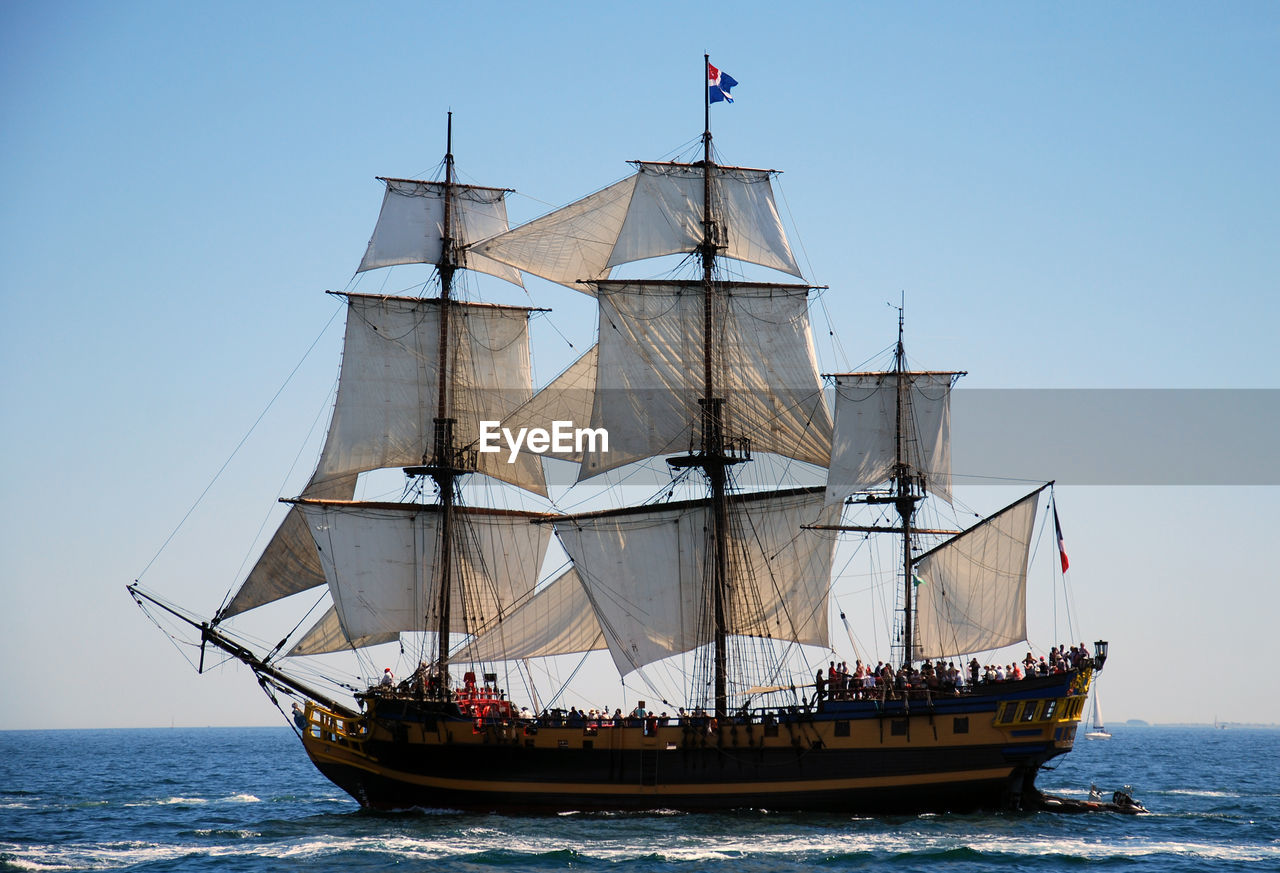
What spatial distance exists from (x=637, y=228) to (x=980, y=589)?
21.7 meters

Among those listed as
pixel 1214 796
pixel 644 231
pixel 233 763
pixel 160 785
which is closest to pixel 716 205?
pixel 644 231

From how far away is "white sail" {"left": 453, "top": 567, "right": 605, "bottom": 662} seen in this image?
56938mm

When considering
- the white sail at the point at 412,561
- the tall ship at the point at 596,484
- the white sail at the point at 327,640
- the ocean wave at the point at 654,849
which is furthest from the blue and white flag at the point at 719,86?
the ocean wave at the point at 654,849

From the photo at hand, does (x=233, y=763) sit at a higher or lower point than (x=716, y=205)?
lower

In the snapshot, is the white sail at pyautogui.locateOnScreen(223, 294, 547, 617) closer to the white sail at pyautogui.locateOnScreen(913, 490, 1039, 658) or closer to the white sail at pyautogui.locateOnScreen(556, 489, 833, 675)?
the white sail at pyautogui.locateOnScreen(556, 489, 833, 675)

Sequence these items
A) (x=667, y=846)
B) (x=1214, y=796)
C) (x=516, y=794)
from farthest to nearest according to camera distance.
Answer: (x=1214, y=796) < (x=516, y=794) < (x=667, y=846)

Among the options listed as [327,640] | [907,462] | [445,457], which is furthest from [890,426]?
[327,640]

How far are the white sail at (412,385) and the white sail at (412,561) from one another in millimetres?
1912

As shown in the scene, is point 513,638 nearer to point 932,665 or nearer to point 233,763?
point 932,665

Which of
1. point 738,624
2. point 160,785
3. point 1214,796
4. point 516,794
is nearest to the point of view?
point 516,794

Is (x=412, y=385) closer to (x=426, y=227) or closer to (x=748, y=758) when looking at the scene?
(x=426, y=227)

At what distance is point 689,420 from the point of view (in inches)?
2255

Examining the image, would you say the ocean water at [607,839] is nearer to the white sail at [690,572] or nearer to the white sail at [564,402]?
the white sail at [690,572]

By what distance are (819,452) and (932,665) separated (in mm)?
11084
